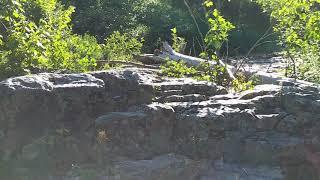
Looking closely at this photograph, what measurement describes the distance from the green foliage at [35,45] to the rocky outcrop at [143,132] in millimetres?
811

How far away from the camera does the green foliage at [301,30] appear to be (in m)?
7.27

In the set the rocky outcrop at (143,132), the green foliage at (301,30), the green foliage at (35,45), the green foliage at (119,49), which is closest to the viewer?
the rocky outcrop at (143,132)

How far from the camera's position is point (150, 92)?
234 inches

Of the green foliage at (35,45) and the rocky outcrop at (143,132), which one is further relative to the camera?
the green foliage at (35,45)

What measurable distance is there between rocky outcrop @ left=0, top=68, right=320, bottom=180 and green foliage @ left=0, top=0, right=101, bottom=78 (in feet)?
2.66

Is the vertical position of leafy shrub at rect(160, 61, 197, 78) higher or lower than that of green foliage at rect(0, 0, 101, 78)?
lower

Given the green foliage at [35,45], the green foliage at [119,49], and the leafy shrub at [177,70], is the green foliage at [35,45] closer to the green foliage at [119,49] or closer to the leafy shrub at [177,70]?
the leafy shrub at [177,70]

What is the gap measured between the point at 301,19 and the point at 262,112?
2.26m

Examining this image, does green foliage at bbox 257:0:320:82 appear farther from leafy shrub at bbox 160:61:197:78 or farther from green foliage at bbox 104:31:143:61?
green foliage at bbox 104:31:143:61

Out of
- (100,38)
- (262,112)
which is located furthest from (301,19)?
(100,38)

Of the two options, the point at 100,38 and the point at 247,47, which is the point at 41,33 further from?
the point at 247,47

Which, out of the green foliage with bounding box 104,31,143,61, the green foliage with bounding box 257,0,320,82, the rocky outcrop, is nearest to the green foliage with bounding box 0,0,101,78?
the rocky outcrop

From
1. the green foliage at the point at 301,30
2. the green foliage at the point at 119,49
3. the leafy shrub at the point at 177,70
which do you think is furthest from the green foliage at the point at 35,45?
the green foliage at the point at 301,30

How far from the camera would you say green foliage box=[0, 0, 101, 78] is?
20.6 ft
